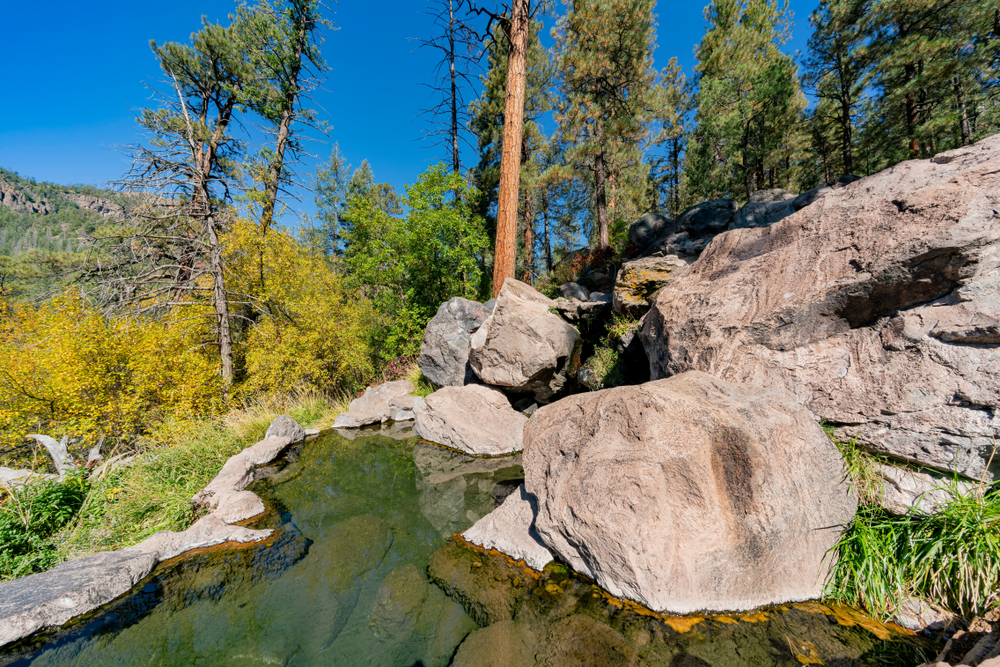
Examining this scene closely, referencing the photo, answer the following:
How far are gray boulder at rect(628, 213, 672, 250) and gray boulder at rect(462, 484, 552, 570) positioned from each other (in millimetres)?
9844

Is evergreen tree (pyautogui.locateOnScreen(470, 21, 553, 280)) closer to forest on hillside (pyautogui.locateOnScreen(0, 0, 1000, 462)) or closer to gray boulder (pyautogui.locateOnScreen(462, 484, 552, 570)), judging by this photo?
forest on hillside (pyautogui.locateOnScreen(0, 0, 1000, 462))

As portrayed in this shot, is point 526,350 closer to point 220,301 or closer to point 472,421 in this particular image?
point 472,421

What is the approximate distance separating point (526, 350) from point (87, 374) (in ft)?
Result: 21.7

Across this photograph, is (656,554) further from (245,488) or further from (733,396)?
(245,488)

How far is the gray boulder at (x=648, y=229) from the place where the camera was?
11.2 metres

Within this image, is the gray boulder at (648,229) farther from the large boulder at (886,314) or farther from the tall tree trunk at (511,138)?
the large boulder at (886,314)

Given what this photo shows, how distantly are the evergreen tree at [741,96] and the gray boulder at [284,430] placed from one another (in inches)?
619

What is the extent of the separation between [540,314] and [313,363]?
554 cm

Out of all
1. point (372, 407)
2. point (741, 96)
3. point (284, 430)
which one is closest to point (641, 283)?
point (372, 407)

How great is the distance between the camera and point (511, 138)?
8.92 metres

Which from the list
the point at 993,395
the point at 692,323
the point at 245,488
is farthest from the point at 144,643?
the point at 993,395

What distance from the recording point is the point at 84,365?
510 centimetres

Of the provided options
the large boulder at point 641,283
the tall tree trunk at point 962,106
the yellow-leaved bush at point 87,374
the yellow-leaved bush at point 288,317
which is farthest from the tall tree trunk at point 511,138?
the tall tree trunk at point 962,106

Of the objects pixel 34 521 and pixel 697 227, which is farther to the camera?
pixel 697 227
